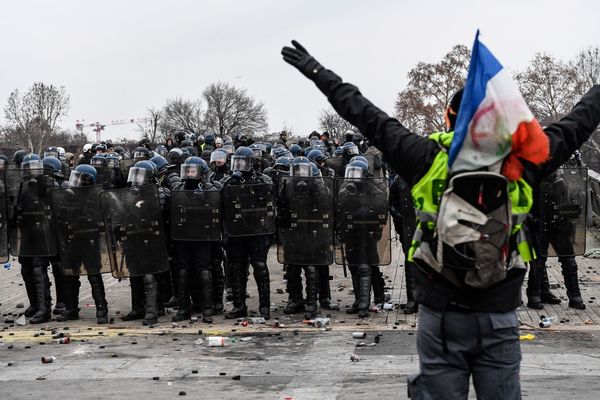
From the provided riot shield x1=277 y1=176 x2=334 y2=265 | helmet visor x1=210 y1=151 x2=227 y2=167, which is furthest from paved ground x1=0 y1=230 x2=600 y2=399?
helmet visor x1=210 y1=151 x2=227 y2=167

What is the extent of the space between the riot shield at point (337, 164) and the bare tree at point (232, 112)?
70.4m

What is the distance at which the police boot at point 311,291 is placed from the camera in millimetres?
12469

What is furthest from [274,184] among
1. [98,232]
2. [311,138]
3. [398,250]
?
[311,138]

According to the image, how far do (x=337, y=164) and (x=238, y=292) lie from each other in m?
5.04

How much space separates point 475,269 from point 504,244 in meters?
0.16

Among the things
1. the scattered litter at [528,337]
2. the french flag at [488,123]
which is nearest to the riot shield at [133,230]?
the scattered litter at [528,337]

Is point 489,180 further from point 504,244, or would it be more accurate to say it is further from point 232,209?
point 232,209

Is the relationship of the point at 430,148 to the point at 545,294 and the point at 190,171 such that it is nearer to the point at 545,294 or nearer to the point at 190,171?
the point at 190,171

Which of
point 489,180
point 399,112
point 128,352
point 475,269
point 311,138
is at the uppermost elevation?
point 399,112

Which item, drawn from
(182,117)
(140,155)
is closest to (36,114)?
(182,117)

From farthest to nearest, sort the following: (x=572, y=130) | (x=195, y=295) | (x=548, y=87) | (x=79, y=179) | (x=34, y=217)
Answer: (x=548, y=87) < (x=195, y=295) < (x=34, y=217) < (x=79, y=179) < (x=572, y=130)

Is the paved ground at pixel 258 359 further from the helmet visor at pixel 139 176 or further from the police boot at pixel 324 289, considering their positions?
the helmet visor at pixel 139 176

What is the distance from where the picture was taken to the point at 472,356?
4.21 m

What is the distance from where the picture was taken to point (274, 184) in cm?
1294
